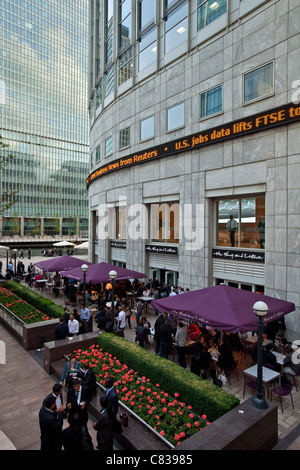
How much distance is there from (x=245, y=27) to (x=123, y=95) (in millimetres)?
12902

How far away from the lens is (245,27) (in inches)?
616

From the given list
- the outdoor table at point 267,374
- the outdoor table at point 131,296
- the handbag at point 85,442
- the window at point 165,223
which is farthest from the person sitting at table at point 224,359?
the window at point 165,223

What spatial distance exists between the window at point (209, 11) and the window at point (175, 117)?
4.68 meters

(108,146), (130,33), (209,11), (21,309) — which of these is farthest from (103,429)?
(130,33)

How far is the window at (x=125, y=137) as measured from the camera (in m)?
25.3

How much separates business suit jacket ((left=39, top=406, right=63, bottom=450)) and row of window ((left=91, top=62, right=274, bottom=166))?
51.5ft

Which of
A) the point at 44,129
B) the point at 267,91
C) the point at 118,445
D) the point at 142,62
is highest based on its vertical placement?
the point at 44,129

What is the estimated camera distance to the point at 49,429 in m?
5.77

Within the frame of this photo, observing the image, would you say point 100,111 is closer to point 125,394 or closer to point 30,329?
point 30,329

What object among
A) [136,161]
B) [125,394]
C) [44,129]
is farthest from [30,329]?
[44,129]

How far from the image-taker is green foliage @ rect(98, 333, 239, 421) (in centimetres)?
711

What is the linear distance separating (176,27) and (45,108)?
4413 inches

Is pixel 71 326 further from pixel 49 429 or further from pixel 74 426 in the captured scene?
pixel 74 426

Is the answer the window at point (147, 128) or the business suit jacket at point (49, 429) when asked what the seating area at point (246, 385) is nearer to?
the business suit jacket at point (49, 429)
